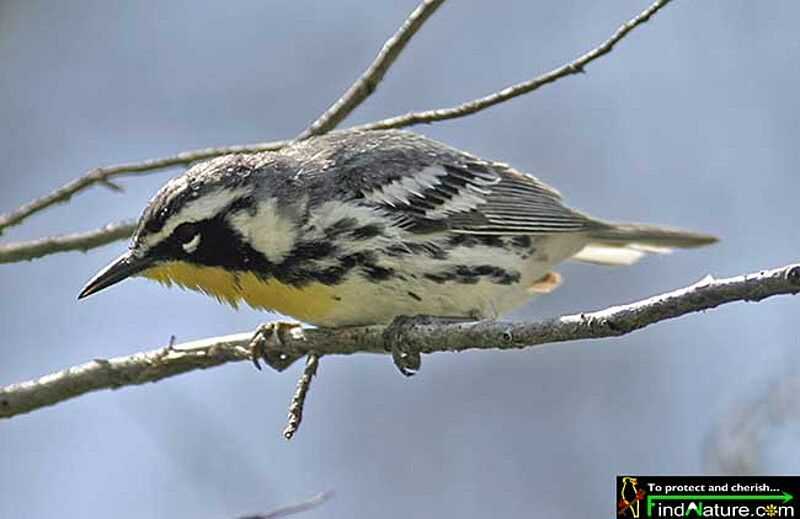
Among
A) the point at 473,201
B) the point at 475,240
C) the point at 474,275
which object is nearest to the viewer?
the point at 474,275

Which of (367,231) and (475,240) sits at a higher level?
(475,240)

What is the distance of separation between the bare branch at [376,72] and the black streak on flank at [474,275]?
0.64 metres

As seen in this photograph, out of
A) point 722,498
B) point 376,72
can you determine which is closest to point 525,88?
point 376,72

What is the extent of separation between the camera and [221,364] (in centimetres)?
434

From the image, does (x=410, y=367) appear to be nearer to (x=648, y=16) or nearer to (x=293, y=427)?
(x=293, y=427)

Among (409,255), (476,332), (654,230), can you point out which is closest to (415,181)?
(409,255)

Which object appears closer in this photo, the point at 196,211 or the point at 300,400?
the point at 300,400

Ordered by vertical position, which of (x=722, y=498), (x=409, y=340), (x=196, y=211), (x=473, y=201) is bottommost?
(x=722, y=498)

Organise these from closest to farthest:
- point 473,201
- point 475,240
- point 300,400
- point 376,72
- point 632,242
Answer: point 300,400 < point 376,72 < point 475,240 < point 473,201 < point 632,242

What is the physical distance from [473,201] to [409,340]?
121cm

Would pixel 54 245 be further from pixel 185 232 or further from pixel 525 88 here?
pixel 525 88

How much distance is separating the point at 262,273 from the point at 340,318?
313 mm

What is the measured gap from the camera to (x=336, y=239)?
14.5 ft

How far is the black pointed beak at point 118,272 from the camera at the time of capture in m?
4.45
